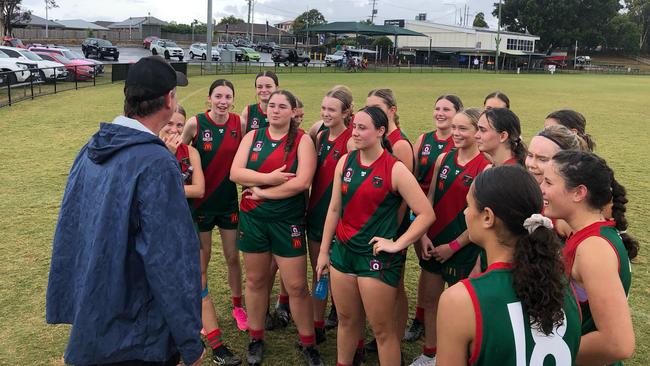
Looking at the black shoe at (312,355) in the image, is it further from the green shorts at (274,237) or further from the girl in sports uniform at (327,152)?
the green shorts at (274,237)

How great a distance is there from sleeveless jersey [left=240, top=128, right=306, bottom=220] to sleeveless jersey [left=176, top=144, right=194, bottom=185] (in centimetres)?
51

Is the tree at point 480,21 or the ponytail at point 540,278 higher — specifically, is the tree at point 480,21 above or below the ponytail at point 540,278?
above

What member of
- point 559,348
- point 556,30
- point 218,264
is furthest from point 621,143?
point 556,30

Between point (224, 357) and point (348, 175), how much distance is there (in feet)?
6.03

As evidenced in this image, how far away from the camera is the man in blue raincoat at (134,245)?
214 cm

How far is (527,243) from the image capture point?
195 centimetres

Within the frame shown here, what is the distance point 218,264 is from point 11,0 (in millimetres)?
53121

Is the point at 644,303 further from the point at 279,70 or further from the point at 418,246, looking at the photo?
the point at 279,70

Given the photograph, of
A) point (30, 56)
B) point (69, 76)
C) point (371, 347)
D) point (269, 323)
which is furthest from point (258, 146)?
point (69, 76)

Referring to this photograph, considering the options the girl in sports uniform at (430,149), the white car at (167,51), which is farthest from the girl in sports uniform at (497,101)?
the white car at (167,51)

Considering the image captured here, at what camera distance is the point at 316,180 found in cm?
444

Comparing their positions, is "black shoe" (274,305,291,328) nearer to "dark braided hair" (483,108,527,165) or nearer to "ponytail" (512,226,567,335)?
"dark braided hair" (483,108,527,165)

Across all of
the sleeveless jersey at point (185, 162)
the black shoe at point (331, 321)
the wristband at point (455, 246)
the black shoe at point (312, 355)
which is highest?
the sleeveless jersey at point (185, 162)

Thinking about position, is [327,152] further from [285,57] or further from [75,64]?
[285,57]
